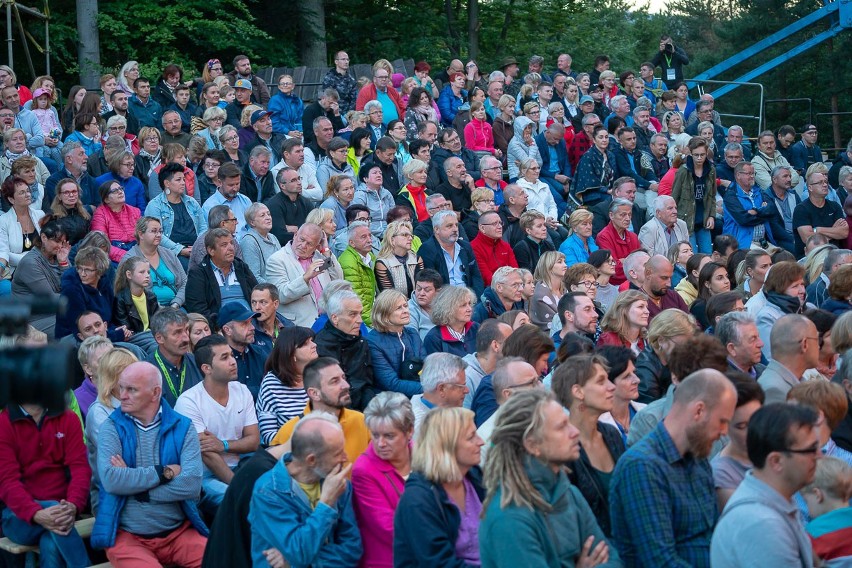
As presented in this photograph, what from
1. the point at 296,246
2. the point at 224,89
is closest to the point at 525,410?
the point at 296,246

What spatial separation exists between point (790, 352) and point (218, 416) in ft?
11.0

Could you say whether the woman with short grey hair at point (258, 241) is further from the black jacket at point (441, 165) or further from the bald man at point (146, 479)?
the bald man at point (146, 479)

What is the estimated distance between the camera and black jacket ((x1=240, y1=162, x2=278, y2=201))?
12289 mm

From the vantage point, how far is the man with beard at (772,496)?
13.5 feet

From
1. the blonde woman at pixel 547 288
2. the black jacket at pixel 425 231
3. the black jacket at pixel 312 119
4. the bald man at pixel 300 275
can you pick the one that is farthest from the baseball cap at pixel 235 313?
the black jacket at pixel 312 119

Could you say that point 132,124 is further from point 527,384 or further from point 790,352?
point 790,352

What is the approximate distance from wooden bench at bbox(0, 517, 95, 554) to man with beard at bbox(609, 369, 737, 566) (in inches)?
124

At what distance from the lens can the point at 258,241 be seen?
33.9 ft

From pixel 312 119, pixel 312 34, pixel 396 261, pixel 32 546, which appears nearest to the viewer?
pixel 32 546

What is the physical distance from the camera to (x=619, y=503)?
4734 millimetres

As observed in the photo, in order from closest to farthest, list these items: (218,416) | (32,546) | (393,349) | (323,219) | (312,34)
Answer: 1. (32,546)
2. (218,416)
3. (393,349)
4. (323,219)
5. (312,34)

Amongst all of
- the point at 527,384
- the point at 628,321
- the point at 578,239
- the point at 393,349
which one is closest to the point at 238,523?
the point at 527,384

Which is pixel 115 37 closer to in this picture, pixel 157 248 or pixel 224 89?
pixel 224 89

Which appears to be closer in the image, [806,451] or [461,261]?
[806,451]
